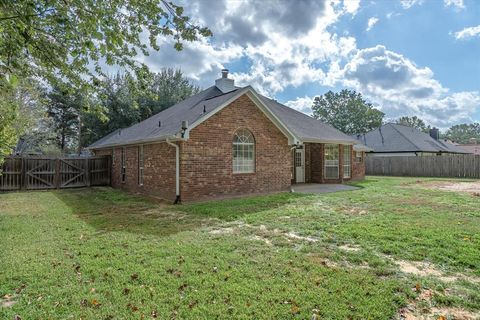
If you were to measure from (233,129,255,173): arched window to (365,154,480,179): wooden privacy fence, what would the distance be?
1891cm

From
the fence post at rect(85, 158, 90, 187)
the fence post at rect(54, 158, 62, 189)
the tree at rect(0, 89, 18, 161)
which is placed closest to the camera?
the tree at rect(0, 89, 18, 161)

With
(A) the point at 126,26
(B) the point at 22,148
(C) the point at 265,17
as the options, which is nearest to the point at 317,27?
(C) the point at 265,17

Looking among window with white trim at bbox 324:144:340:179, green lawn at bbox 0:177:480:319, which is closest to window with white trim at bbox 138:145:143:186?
green lawn at bbox 0:177:480:319

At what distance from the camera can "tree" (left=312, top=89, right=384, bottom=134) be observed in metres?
53.0

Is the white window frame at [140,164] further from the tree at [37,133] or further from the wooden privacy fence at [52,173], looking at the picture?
the tree at [37,133]

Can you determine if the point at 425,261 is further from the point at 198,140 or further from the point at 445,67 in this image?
the point at 445,67

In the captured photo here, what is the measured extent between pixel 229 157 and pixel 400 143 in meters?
23.9

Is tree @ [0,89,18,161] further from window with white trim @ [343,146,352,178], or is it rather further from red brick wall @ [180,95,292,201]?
window with white trim @ [343,146,352,178]

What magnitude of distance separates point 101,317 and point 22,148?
1285 inches

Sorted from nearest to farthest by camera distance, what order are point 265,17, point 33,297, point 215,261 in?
point 33,297
point 215,261
point 265,17

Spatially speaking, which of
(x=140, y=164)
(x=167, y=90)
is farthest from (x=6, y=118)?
(x=167, y=90)

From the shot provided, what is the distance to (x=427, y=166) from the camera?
24797 mm

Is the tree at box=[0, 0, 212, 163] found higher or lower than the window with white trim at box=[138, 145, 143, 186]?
higher

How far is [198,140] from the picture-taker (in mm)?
10820
